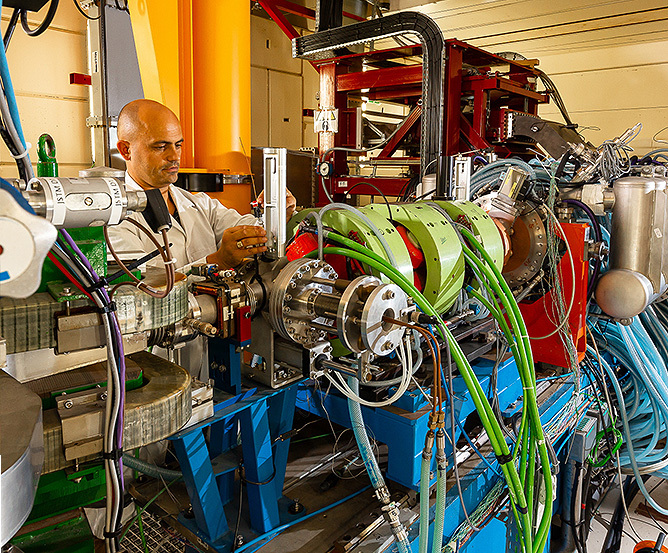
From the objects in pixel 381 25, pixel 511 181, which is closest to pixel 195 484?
pixel 511 181

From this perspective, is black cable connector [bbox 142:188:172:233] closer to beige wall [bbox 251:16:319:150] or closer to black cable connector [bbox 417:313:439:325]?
black cable connector [bbox 417:313:439:325]

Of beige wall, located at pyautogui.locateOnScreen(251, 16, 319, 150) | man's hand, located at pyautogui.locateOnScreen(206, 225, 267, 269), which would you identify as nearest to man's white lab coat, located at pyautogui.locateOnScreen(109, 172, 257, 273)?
man's hand, located at pyautogui.locateOnScreen(206, 225, 267, 269)

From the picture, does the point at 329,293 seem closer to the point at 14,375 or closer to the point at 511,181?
the point at 14,375

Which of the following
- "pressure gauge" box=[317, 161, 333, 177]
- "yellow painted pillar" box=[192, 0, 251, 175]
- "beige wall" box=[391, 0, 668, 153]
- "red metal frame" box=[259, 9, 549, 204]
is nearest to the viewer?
"yellow painted pillar" box=[192, 0, 251, 175]

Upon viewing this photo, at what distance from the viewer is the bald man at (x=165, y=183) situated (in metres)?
1.86

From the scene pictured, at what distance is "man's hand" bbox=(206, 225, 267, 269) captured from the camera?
1.17 meters

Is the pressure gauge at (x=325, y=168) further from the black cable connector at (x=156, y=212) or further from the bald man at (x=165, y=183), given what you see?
the black cable connector at (x=156, y=212)

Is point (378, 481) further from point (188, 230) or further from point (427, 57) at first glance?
point (427, 57)

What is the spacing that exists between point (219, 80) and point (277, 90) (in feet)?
9.57

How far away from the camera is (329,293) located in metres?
0.93

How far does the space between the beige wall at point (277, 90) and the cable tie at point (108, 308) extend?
4786 millimetres

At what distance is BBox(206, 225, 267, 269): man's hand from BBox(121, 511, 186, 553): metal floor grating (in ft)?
2.06

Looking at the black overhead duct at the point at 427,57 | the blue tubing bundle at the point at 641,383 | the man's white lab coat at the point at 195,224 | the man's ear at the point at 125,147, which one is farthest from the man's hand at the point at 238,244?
the black overhead duct at the point at 427,57

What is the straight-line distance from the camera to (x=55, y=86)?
353 cm
